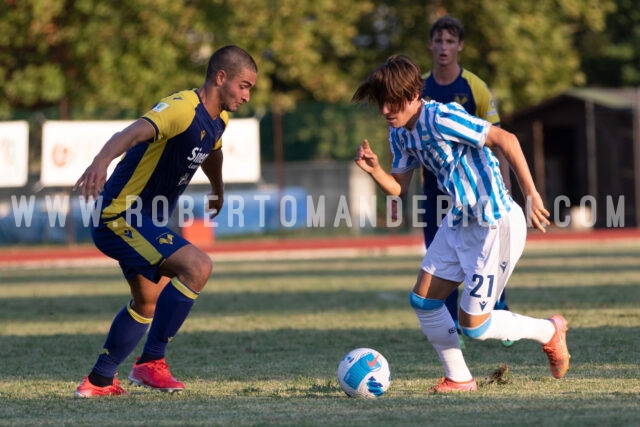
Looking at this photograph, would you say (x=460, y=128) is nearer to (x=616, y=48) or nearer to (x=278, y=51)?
(x=278, y=51)

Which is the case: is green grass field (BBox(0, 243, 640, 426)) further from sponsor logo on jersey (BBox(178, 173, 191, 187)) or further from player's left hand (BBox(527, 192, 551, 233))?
sponsor logo on jersey (BBox(178, 173, 191, 187))

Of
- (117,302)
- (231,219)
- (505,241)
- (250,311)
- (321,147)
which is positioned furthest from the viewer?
(321,147)

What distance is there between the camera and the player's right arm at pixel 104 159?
19.0 ft

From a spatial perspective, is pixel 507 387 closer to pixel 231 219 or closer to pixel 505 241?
pixel 505 241

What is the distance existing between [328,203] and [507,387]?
64.2 ft

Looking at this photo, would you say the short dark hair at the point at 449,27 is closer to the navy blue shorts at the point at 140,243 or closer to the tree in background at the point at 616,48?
the navy blue shorts at the point at 140,243

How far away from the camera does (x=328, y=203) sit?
84.8 feet

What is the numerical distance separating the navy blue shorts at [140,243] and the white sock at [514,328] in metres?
1.74

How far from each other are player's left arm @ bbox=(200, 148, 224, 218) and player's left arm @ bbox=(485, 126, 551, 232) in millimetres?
1797

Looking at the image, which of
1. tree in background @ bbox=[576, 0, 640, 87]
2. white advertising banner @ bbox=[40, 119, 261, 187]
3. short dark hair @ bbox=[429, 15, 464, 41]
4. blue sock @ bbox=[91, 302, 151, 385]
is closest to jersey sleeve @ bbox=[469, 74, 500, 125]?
short dark hair @ bbox=[429, 15, 464, 41]

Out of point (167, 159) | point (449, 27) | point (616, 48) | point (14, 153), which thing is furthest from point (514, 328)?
point (616, 48)

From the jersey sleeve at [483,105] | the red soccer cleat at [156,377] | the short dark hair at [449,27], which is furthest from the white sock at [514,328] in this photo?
the short dark hair at [449,27]

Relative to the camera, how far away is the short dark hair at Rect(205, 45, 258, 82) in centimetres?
649

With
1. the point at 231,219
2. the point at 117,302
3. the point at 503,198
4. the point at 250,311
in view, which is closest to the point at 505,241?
the point at 503,198
